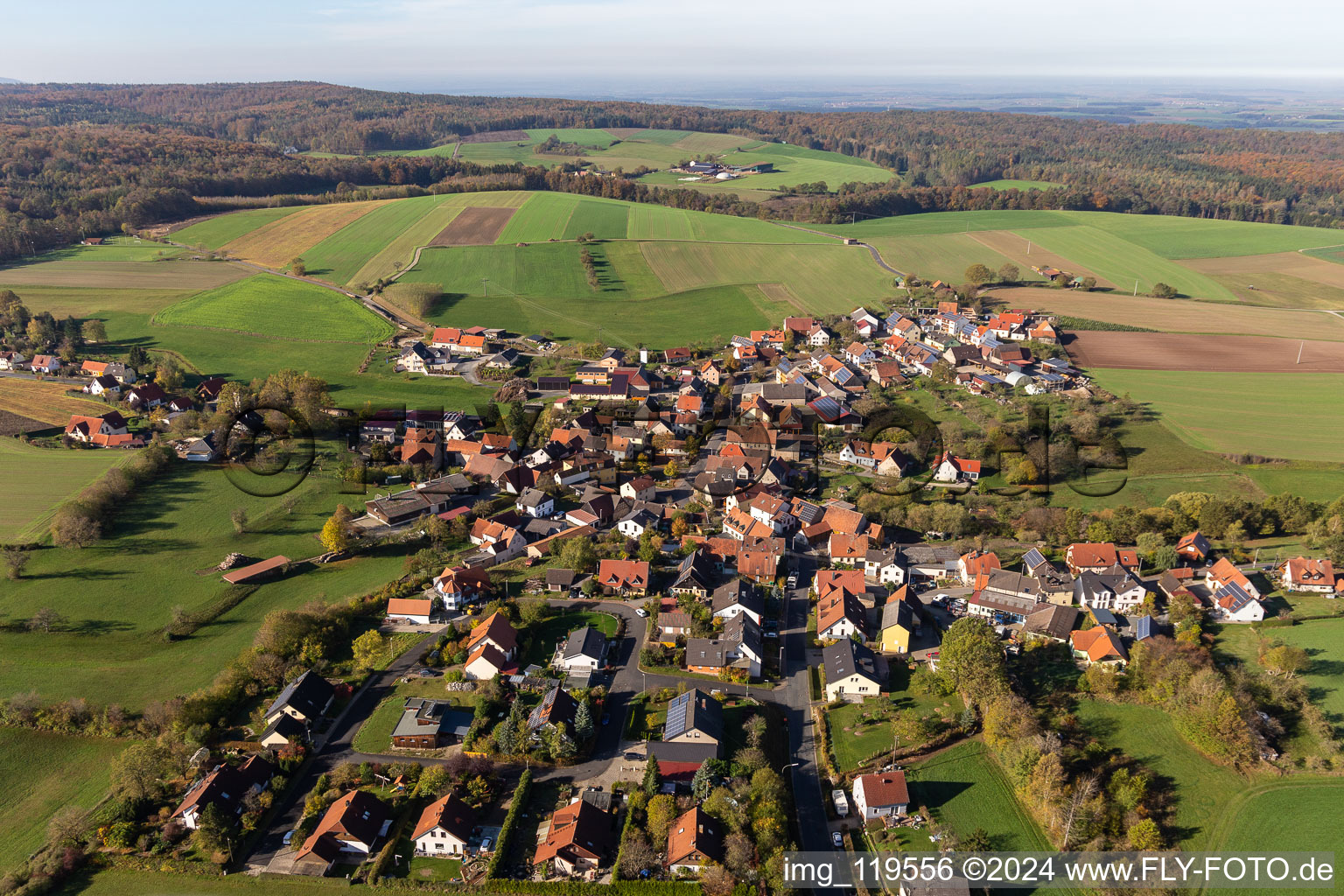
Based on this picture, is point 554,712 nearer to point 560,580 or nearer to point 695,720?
point 695,720

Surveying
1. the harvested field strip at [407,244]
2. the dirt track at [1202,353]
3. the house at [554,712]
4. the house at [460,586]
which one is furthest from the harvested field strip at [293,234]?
the dirt track at [1202,353]

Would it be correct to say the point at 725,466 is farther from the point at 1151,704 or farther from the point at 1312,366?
the point at 1312,366

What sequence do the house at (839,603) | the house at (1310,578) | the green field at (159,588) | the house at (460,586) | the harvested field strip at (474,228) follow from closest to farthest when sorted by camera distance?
1. the green field at (159,588)
2. the house at (839,603)
3. the house at (1310,578)
4. the house at (460,586)
5. the harvested field strip at (474,228)

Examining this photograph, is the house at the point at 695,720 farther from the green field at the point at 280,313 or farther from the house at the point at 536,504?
the green field at the point at 280,313

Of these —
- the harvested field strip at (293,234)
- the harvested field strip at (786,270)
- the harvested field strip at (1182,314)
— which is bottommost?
the harvested field strip at (1182,314)

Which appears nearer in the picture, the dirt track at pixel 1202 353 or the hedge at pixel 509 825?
the hedge at pixel 509 825

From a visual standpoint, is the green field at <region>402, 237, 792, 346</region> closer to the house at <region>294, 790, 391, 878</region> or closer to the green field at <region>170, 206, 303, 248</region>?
the green field at <region>170, 206, 303, 248</region>

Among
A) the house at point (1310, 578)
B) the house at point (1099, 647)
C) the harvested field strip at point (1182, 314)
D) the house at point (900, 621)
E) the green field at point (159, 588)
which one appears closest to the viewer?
the green field at point (159, 588)

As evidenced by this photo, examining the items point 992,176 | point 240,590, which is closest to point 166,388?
point 240,590
